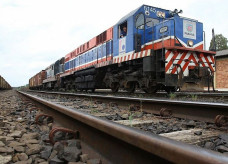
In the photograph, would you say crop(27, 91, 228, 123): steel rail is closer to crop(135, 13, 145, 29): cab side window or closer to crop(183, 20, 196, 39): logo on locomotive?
crop(183, 20, 196, 39): logo on locomotive

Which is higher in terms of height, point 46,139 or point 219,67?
point 219,67

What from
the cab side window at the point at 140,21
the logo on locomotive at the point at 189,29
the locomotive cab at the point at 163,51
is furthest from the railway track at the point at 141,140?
the cab side window at the point at 140,21

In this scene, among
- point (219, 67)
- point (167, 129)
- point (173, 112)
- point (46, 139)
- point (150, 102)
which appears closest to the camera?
point (46, 139)

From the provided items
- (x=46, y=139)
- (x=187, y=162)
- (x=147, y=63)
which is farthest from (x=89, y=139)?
(x=147, y=63)

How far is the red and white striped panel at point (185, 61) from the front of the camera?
19.8 ft

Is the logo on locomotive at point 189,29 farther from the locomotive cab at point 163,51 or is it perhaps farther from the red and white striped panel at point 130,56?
the red and white striped panel at point 130,56

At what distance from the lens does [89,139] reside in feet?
5.89

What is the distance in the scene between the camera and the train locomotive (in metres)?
6.19

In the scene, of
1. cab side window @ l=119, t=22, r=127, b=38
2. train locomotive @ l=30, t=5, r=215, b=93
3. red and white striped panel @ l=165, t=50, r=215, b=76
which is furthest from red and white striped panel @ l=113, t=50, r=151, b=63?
cab side window @ l=119, t=22, r=127, b=38

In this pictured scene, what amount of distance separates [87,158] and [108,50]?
7842mm

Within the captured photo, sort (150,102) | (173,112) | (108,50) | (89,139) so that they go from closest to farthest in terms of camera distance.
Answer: (89,139) < (173,112) < (150,102) < (108,50)

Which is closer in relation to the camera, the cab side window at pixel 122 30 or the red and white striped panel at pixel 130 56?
the red and white striped panel at pixel 130 56

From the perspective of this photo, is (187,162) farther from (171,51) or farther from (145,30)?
(145,30)

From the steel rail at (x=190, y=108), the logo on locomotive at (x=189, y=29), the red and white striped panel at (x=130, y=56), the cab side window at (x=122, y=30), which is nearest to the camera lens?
the steel rail at (x=190, y=108)
